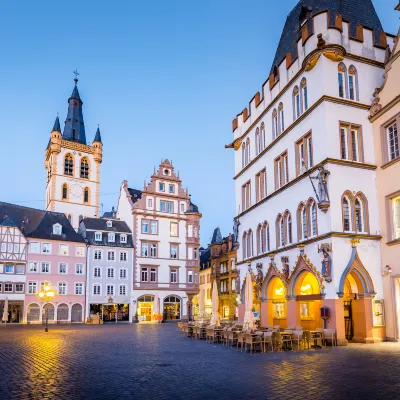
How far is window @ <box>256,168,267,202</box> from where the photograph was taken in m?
31.3

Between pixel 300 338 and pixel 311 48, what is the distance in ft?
48.6

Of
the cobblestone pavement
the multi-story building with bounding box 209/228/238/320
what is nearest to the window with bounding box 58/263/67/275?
the multi-story building with bounding box 209/228/238/320

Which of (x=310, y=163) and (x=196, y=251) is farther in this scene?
(x=196, y=251)

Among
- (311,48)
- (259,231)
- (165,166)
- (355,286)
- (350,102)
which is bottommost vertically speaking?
(355,286)

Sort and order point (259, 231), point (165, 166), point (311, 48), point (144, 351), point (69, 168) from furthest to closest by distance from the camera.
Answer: point (69, 168) < point (165, 166) < point (259, 231) < point (311, 48) < point (144, 351)

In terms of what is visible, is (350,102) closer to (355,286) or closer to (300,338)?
(355,286)

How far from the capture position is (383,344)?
20.7 metres

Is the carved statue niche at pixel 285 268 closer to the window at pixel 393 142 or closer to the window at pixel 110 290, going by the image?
the window at pixel 393 142

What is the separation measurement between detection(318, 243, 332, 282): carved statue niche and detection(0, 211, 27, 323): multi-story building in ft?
134

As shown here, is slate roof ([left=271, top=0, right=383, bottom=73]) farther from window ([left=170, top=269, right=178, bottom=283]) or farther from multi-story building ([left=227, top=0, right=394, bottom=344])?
window ([left=170, top=269, right=178, bottom=283])

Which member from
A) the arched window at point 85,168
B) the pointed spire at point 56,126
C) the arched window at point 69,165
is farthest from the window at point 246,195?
the pointed spire at point 56,126

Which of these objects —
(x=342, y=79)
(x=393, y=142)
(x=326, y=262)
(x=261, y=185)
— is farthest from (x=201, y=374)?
(x=261, y=185)

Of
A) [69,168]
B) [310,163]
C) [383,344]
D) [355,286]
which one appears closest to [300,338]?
[383,344]

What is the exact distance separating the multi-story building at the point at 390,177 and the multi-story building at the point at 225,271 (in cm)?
4572
